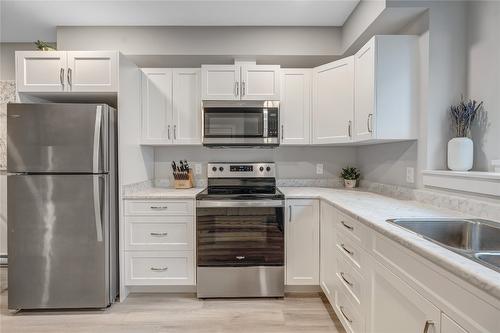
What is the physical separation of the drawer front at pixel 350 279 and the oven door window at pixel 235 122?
4.45 ft

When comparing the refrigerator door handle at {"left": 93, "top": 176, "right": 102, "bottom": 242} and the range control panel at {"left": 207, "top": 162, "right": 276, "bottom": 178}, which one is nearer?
the refrigerator door handle at {"left": 93, "top": 176, "right": 102, "bottom": 242}

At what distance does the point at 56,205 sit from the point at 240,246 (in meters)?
1.49

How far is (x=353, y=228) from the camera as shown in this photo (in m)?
1.67

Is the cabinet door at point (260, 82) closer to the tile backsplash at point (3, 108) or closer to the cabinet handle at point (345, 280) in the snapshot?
the cabinet handle at point (345, 280)

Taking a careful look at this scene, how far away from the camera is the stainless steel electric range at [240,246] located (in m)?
2.38

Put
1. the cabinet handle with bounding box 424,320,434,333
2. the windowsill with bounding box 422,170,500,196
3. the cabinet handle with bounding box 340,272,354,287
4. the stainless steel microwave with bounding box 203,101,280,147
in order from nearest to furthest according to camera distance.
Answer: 1. the cabinet handle with bounding box 424,320,434,333
2. the windowsill with bounding box 422,170,500,196
3. the cabinet handle with bounding box 340,272,354,287
4. the stainless steel microwave with bounding box 203,101,280,147

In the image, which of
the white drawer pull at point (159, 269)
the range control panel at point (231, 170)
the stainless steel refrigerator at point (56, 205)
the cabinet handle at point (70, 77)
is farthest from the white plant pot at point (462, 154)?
the cabinet handle at point (70, 77)

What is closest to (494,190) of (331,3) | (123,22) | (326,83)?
(326,83)

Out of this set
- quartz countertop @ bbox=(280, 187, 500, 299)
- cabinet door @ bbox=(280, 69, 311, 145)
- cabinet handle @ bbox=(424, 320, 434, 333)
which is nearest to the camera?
quartz countertop @ bbox=(280, 187, 500, 299)

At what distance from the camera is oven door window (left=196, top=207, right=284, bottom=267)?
2.38 meters

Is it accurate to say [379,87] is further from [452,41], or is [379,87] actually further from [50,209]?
[50,209]

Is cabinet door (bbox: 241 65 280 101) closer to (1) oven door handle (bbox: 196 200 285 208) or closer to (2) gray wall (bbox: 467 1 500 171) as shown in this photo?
(1) oven door handle (bbox: 196 200 285 208)

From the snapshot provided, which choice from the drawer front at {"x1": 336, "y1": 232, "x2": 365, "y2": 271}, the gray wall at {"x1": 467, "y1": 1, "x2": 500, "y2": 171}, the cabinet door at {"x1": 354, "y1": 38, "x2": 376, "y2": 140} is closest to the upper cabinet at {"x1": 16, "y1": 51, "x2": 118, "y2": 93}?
the cabinet door at {"x1": 354, "y1": 38, "x2": 376, "y2": 140}

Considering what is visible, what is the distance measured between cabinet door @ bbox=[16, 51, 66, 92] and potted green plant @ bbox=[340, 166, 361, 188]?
2771 mm
